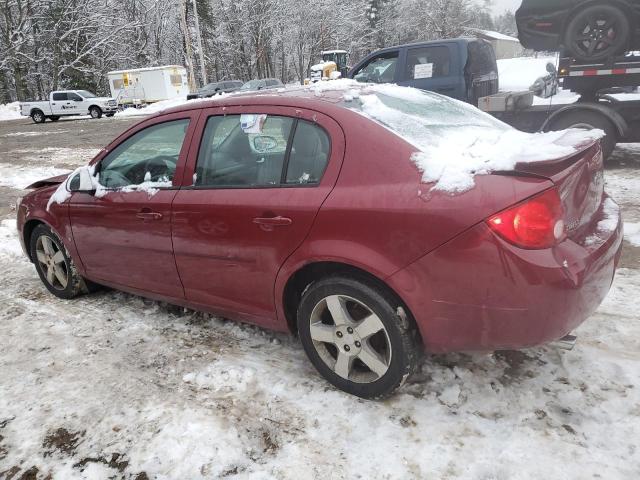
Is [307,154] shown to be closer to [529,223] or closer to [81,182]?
[529,223]

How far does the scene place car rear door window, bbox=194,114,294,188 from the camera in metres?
2.80

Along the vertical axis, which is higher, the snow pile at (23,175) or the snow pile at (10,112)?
the snow pile at (10,112)

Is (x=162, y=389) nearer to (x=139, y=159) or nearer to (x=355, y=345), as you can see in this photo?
(x=355, y=345)

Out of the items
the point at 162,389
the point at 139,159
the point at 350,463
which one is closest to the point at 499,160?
the point at 350,463

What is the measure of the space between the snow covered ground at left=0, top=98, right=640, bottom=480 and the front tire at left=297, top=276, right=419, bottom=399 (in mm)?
133

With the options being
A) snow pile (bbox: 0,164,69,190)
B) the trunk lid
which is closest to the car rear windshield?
the trunk lid

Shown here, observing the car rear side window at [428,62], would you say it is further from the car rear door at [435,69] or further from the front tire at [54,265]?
the front tire at [54,265]

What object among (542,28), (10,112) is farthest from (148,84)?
(542,28)

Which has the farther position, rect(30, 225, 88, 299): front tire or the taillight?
rect(30, 225, 88, 299): front tire

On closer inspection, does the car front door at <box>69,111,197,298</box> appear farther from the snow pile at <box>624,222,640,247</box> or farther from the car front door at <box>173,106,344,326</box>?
the snow pile at <box>624,222,640,247</box>

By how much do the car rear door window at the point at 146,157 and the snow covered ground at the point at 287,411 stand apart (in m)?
1.07

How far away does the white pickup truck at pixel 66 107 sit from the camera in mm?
27938

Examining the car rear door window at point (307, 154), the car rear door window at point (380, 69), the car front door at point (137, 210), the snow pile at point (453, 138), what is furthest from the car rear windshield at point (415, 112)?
the car rear door window at point (380, 69)

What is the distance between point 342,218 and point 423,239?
411 mm
